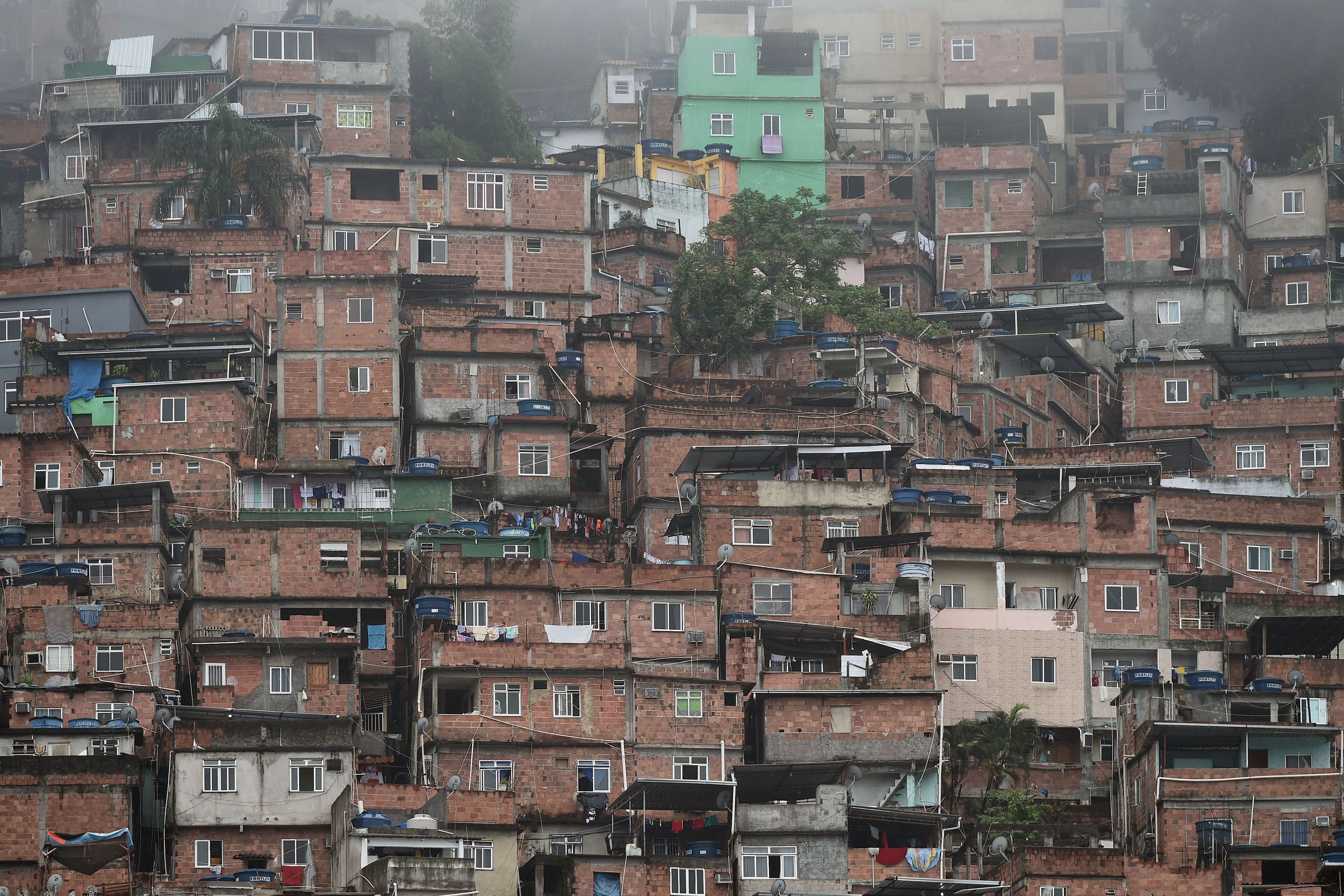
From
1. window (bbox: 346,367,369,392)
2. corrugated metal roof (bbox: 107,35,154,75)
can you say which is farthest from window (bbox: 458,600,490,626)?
corrugated metal roof (bbox: 107,35,154,75)

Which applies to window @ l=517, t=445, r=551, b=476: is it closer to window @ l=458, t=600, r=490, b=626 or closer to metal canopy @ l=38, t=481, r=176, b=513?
window @ l=458, t=600, r=490, b=626

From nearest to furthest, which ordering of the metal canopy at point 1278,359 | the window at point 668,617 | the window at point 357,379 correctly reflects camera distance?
1. the window at point 668,617
2. the window at point 357,379
3. the metal canopy at point 1278,359

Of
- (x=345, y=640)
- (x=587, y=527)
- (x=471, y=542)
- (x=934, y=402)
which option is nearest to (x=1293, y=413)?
(x=934, y=402)

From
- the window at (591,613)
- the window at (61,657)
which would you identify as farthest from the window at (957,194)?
the window at (61,657)

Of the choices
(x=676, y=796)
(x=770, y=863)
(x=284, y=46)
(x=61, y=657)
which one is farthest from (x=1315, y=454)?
(x=284, y=46)

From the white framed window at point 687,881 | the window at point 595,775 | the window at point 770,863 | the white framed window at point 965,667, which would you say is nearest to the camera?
the window at point 770,863

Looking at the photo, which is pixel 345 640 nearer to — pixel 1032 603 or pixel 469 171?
pixel 1032 603

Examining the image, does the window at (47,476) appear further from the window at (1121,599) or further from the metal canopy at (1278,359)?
the metal canopy at (1278,359)
